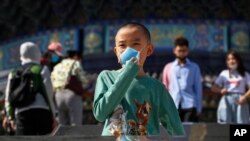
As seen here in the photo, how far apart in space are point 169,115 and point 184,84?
6.01 m

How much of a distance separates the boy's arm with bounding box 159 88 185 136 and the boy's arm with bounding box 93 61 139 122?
31 centimetres

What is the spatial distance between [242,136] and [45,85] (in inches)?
208

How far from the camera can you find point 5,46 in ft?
61.7

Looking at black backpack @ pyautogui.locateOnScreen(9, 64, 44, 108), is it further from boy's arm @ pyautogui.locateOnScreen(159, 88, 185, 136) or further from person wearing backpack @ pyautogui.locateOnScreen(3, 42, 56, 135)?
boy's arm @ pyautogui.locateOnScreen(159, 88, 185, 136)

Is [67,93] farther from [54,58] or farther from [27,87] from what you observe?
[27,87]

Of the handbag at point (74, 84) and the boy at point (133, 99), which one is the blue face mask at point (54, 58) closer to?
the handbag at point (74, 84)

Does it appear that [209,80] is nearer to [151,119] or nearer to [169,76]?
[169,76]

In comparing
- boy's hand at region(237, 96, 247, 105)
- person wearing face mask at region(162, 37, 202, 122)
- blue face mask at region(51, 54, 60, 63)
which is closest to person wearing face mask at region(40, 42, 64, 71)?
blue face mask at region(51, 54, 60, 63)

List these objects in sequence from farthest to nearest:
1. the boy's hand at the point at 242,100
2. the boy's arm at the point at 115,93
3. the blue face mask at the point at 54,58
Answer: the blue face mask at the point at 54,58 < the boy's hand at the point at 242,100 < the boy's arm at the point at 115,93

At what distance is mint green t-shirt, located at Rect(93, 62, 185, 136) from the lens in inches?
171

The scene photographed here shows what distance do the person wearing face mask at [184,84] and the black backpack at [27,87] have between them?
2170 mm

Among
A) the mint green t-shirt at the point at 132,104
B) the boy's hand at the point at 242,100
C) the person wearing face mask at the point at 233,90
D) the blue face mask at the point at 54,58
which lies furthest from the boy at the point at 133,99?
the blue face mask at the point at 54,58

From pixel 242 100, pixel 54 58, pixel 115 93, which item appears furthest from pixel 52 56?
pixel 115 93

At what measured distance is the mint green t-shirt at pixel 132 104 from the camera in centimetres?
434
